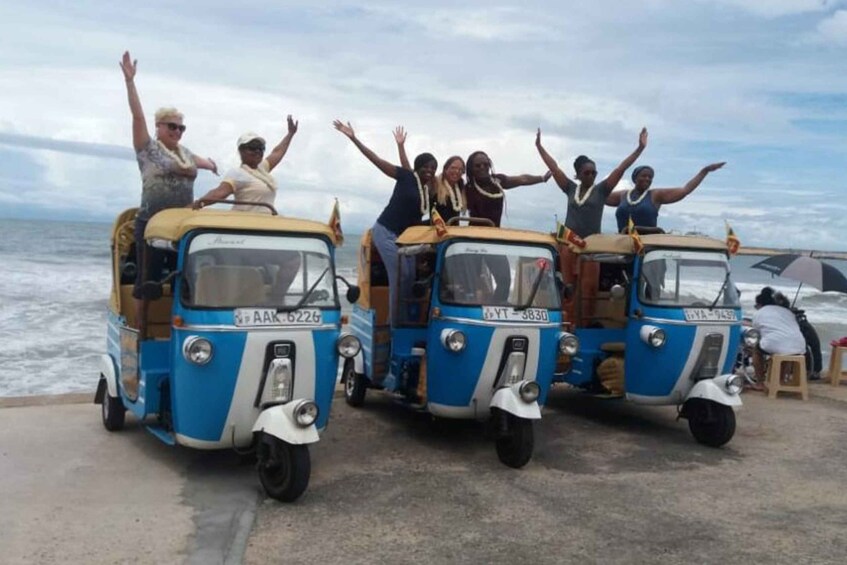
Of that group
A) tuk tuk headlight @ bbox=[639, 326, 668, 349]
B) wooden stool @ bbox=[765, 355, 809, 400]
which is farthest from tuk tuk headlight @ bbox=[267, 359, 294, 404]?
wooden stool @ bbox=[765, 355, 809, 400]

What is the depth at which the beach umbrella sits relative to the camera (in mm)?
12062

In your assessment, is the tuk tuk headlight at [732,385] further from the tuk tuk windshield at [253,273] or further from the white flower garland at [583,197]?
the tuk tuk windshield at [253,273]

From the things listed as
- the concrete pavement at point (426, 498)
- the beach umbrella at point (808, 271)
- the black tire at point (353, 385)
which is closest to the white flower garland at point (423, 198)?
the black tire at point (353, 385)

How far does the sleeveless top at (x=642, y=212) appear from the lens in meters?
10.3

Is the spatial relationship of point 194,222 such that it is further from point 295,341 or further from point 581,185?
point 581,185

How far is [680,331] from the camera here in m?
8.65

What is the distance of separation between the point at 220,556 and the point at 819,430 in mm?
6772

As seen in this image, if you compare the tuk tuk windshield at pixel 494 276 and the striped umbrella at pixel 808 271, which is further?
the striped umbrella at pixel 808 271

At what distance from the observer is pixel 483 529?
238 inches

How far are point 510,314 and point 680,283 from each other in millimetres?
2077

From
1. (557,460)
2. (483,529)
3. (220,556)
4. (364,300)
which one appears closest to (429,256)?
(364,300)

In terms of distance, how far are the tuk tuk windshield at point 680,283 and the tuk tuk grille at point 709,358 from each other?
1.11ft

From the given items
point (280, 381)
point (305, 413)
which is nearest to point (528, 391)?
point (305, 413)

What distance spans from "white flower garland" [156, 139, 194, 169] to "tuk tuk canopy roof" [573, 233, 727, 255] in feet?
13.6
